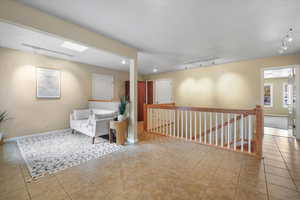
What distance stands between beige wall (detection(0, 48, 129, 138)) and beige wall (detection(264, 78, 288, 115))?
10.4m

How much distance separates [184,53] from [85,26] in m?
2.72

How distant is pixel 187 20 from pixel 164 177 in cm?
259

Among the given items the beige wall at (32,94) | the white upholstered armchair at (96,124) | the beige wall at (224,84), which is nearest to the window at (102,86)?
the beige wall at (32,94)

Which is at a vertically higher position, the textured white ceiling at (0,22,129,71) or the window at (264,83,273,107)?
the textured white ceiling at (0,22,129,71)

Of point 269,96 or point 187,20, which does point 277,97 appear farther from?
point 187,20

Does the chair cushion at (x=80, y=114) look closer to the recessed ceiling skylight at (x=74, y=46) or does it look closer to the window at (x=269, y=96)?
the recessed ceiling skylight at (x=74, y=46)

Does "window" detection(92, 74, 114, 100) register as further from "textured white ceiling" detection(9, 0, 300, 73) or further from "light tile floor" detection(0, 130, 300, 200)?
"light tile floor" detection(0, 130, 300, 200)

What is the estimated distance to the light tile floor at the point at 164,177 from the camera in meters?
1.54

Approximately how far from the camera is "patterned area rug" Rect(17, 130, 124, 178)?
2150mm

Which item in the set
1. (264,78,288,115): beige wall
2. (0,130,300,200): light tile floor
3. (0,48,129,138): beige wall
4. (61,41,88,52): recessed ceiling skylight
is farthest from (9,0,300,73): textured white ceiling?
(264,78,288,115): beige wall

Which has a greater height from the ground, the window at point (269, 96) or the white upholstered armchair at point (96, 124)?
the window at point (269, 96)

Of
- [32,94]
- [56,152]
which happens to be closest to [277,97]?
[56,152]

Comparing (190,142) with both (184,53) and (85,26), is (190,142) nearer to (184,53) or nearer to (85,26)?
(184,53)

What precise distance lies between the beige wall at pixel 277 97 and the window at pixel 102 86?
9.40 metres
